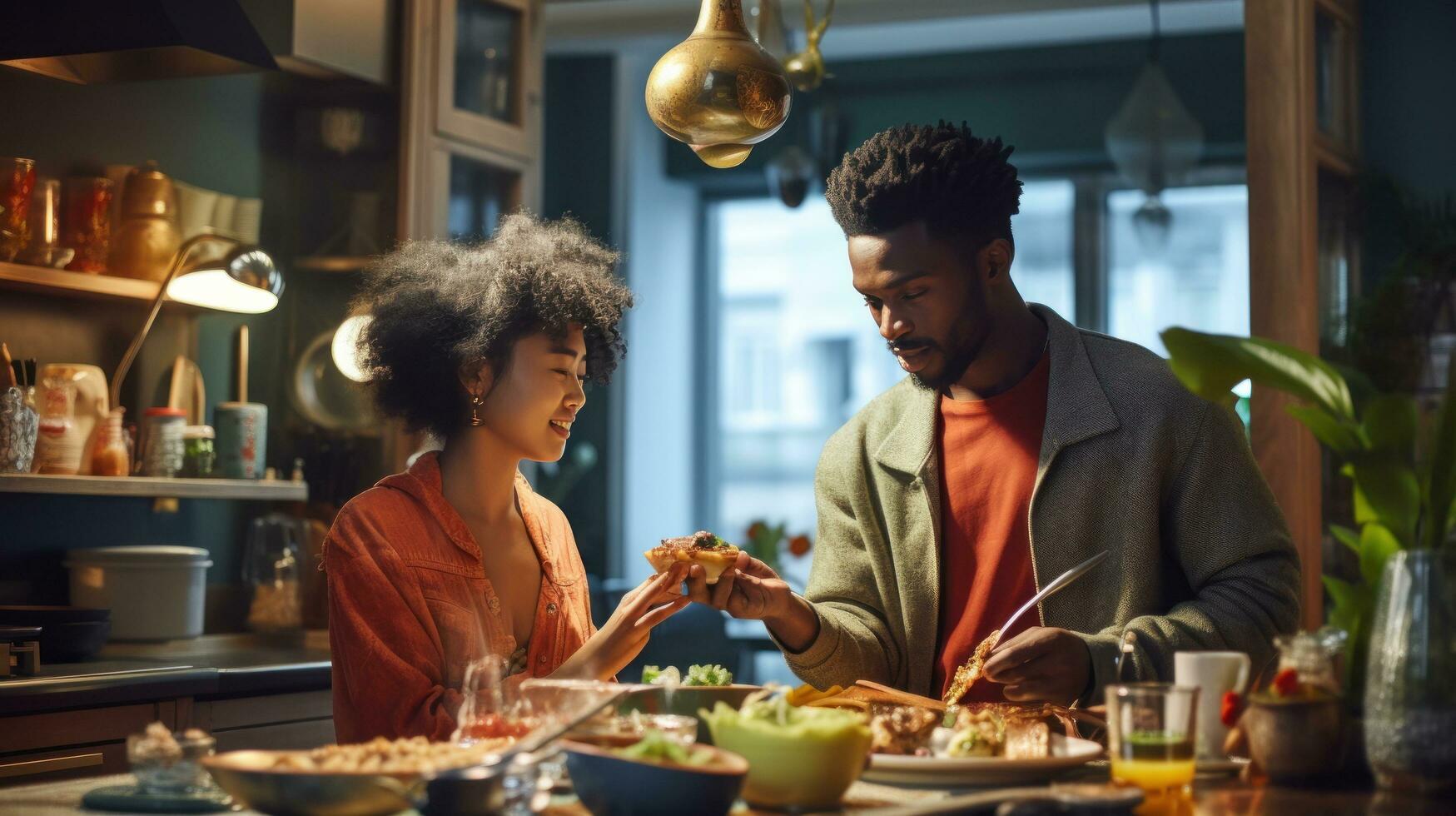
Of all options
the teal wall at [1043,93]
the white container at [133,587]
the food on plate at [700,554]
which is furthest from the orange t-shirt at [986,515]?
the teal wall at [1043,93]

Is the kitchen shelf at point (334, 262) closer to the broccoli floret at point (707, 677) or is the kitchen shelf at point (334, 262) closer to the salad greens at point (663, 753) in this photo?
the broccoli floret at point (707, 677)

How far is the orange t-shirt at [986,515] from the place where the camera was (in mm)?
2211

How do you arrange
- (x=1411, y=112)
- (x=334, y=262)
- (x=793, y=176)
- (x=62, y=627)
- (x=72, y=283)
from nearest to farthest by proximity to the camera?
(x=62, y=627) → (x=72, y=283) → (x=1411, y=112) → (x=334, y=262) → (x=793, y=176)

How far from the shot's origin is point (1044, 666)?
1.83m

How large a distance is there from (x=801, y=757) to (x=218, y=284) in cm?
282

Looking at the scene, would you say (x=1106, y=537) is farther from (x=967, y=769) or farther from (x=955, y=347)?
(x=967, y=769)

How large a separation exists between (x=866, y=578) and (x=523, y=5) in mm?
2712

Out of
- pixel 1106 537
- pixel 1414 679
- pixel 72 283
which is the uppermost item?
pixel 72 283

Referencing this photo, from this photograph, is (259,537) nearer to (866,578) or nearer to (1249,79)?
(866,578)

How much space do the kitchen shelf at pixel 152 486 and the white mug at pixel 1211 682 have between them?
260 centimetres

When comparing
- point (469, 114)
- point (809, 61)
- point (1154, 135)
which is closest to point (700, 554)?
point (809, 61)

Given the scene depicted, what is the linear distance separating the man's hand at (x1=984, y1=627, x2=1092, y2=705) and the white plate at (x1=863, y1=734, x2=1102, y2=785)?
11.0 inches

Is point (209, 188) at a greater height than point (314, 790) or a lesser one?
greater

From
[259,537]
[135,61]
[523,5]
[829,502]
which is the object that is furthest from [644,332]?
[829,502]
